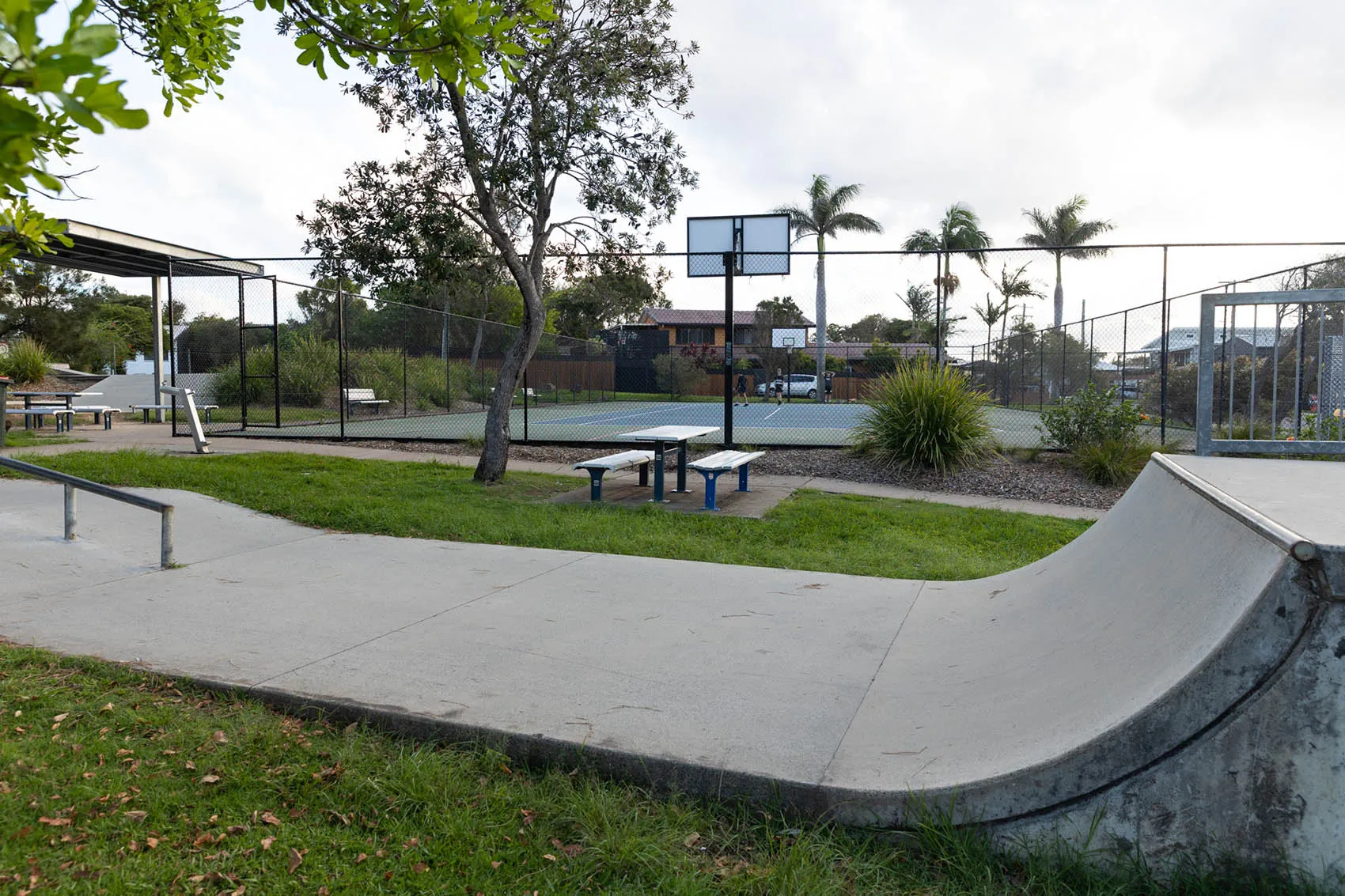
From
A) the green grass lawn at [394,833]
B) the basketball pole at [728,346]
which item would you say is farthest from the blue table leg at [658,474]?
the green grass lawn at [394,833]

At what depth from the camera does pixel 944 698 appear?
3312 mm

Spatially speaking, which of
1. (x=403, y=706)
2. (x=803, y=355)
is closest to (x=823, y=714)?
(x=403, y=706)

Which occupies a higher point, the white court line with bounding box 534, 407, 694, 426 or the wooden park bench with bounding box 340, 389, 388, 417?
the wooden park bench with bounding box 340, 389, 388, 417

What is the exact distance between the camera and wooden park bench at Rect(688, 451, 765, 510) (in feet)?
28.2

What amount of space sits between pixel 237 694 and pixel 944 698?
2.77 metres

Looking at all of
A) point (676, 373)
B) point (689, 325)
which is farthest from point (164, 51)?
point (689, 325)

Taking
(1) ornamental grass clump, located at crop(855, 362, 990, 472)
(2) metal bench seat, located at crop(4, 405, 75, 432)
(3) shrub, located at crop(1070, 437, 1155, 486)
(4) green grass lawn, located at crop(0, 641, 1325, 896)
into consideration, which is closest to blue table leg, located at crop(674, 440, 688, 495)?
(1) ornamental grass clump, located at crop(855, 362, 990, 472)

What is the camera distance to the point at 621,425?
19344 mm

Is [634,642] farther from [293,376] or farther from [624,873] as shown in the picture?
[293,376]

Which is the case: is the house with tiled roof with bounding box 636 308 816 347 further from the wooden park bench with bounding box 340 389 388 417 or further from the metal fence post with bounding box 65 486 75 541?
the metal fence post with bounding box 65 486 75 541

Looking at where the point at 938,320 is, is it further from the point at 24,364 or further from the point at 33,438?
the point at 24,364

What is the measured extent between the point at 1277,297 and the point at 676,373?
24.8m

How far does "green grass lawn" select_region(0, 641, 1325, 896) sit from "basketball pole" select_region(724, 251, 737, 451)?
30.4ft

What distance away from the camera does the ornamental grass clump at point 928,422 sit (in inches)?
436
